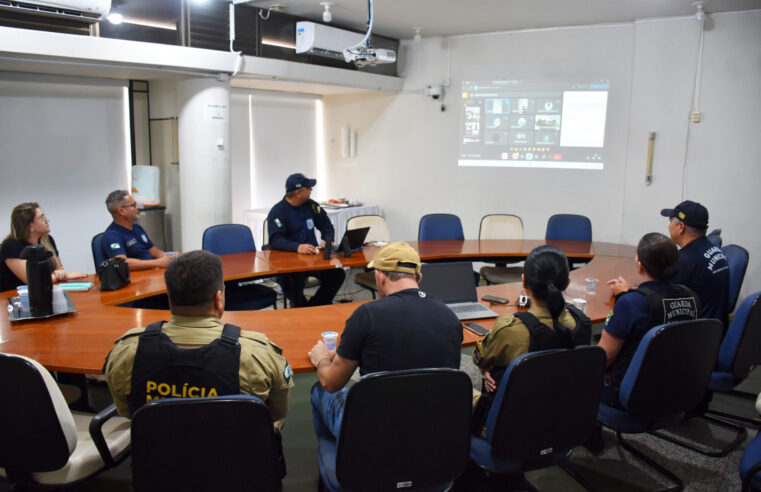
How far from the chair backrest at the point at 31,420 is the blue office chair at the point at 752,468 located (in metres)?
2.49

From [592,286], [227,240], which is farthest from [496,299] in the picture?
[227,240]

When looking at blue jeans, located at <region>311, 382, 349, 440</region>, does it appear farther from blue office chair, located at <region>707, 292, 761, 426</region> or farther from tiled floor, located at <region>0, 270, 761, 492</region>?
blue office chair, located at <region>707, 292, 761, 426</region>

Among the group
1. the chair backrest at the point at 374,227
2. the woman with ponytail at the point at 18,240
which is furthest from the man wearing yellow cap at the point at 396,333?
the chair backrest at the point at 374,227

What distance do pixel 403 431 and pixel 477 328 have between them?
1.24 metres

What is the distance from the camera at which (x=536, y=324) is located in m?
2.23

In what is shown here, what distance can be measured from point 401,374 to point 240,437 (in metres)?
0.54

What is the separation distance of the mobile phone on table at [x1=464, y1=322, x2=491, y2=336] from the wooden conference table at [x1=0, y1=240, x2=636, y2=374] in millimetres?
45

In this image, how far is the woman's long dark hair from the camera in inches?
87.6

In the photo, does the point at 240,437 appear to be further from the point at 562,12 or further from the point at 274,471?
the point at 562,12

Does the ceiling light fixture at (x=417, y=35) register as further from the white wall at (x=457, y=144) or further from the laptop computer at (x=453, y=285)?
the laptop computer at (x=453, y=285)

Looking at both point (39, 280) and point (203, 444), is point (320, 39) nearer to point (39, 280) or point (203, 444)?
point (39, 280)

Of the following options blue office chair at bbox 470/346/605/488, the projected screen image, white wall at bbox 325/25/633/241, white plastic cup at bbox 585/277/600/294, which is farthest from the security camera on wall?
blue office chair at bbox 470/346/605/488

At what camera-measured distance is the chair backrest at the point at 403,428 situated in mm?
1856

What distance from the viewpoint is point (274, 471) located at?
1.85 meters
